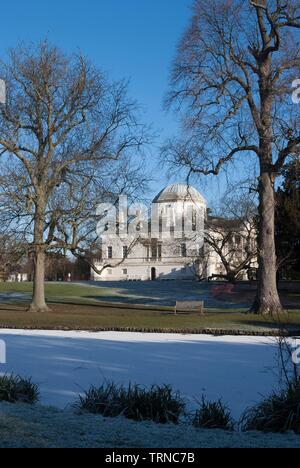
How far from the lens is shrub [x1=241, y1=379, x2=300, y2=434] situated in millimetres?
7609

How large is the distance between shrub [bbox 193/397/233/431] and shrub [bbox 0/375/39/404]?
2.64 metres

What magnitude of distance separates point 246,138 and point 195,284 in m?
32.8

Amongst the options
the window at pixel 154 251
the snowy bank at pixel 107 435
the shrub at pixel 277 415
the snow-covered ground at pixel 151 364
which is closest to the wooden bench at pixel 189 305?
the snow-covered ground at pixel 151 364

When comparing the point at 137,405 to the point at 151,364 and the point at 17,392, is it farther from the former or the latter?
the point at 151,364

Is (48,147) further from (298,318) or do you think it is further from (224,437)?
(224,437)

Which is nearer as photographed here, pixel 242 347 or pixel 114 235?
pixel 242 347

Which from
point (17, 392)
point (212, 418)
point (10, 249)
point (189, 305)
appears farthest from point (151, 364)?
point (10, 249)

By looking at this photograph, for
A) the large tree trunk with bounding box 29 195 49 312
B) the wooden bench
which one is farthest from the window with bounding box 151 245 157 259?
the wooden bench

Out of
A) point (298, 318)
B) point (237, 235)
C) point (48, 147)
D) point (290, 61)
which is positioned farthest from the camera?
point (237, 235)

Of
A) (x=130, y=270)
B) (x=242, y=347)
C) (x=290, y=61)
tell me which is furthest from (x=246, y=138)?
Result: (x=130, y=270)

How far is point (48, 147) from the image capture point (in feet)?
109

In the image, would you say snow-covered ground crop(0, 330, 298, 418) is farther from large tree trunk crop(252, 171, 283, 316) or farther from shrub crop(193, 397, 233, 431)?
large tree trunk crop(252, 171, 283, 316)

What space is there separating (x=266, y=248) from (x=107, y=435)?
2346cm

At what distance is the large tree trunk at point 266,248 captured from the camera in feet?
96.0
